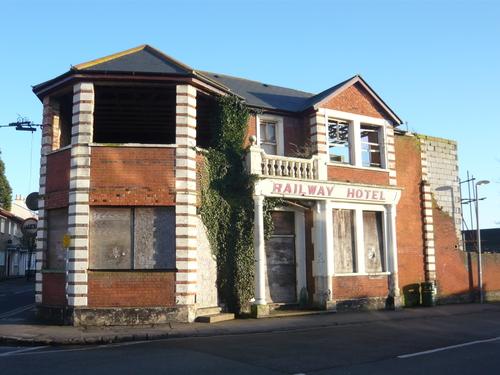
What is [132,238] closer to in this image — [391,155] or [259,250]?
[259,250]

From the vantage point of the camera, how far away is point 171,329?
1398cm

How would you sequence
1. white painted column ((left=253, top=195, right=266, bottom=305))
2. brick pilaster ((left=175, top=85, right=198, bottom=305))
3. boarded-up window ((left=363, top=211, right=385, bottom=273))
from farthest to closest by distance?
boarded-up window ((left=363, top=211, right=385, bottom=273)) < white painted column ((left=253, top=195, right=266, bottom=305)) < brick pilaster ((left=175, top=85, right=198, bottom=305))

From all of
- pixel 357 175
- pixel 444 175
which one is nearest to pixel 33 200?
pixel 357 175

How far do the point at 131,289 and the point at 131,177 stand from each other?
3350mm

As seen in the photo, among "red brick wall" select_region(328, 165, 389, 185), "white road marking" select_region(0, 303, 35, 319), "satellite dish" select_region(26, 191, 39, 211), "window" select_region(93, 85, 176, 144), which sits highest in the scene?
"window" select_region(93, 85, 176, 144)

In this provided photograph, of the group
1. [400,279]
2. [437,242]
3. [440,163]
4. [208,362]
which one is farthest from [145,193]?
[440,163]

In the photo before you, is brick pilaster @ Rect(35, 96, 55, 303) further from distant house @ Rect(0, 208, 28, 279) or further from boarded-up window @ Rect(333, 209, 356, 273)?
distant house @ Rect(0, 208, 28, 279)

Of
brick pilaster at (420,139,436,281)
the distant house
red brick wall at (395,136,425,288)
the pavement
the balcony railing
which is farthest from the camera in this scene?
the distant house

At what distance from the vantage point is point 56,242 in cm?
1683

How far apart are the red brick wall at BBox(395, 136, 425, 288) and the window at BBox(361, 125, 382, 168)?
1.44 m

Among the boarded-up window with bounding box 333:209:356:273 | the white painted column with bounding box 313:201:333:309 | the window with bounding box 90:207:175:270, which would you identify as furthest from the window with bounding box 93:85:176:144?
the boarded-up window with bounding box 333:209:356:273

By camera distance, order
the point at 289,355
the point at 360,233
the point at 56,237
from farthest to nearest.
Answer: the point at 360,233
the point at 56,237
the point at 289,355

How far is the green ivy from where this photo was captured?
1720cm

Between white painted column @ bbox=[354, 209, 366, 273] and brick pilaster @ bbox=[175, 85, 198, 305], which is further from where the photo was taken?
white painted column @ bbox=[354, 209, 366, 273]
